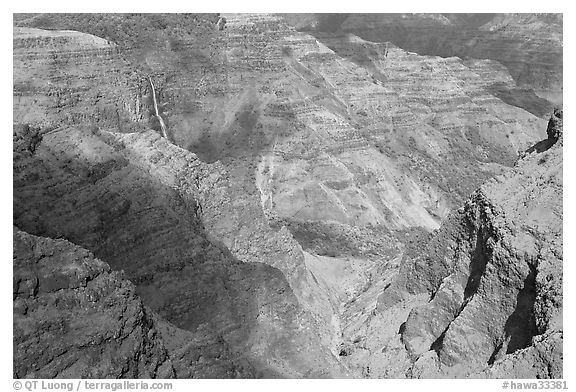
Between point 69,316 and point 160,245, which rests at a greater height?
point 69,316

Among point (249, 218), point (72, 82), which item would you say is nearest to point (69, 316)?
point (249, 218)

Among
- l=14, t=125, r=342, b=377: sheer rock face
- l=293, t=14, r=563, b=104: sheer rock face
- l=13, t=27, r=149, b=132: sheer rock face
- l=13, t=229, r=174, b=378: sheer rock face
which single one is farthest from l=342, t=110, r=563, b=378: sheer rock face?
l=293, t=14, r=563, b=104: sheer rock face

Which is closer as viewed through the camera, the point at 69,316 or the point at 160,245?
the point at 69,316

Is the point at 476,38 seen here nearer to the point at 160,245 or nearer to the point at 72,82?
the point at 72,82

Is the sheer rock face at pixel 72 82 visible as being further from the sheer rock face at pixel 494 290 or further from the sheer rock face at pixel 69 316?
the sheer rock face at pixel 494 290
